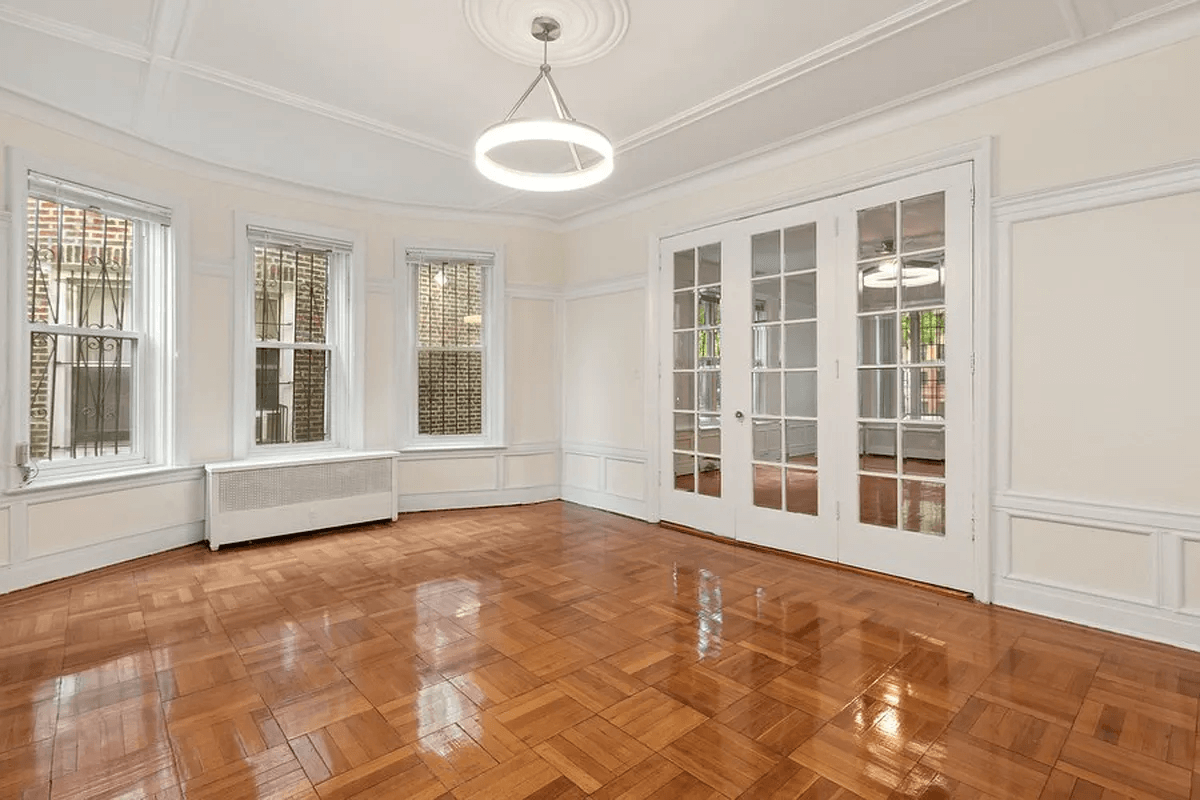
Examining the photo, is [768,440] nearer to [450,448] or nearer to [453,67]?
[450,448]

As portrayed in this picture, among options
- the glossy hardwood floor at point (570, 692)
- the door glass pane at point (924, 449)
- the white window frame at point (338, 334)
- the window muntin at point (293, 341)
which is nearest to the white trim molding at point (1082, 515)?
the glossy hardwood floor at point (570, 692)

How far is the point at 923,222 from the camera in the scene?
3627 millimetres

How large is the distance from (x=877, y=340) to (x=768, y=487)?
4.14ft

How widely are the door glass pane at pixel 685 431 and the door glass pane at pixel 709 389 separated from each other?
0.53 ft

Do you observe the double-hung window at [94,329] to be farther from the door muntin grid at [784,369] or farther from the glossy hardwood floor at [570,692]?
the door muntin grid at [784,369]

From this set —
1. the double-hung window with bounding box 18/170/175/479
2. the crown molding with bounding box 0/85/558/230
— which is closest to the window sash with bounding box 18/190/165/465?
the double-hung window with bounding box 18/170/175/479

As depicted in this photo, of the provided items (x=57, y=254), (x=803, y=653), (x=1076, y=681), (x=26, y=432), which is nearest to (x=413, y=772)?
(x=803, y=653)

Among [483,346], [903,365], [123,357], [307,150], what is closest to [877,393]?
[903,365]

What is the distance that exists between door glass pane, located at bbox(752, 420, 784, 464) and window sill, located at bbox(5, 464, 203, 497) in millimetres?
4086

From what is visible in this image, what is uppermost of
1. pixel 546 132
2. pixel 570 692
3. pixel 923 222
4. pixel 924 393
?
pixel 546 132

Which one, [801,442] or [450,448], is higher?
[801,442]

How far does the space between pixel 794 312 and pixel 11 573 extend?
4971 millimetres

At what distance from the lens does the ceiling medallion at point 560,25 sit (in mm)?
2660

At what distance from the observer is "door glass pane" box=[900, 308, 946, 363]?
3557mm
